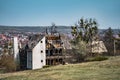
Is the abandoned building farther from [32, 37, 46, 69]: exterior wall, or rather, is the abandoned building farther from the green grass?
the green grass

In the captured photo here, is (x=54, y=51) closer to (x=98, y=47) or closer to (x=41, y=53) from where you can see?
(x=41, y=53)

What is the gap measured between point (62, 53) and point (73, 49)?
198 inches

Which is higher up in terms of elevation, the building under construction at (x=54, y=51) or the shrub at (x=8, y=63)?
the building under construction at (x=54, y=51)

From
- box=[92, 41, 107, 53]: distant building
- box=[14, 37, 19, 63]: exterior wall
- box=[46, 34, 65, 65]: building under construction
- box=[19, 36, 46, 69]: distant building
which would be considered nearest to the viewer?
box=[19, 36, 46, 69]: distant building

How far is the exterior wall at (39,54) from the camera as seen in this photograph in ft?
163

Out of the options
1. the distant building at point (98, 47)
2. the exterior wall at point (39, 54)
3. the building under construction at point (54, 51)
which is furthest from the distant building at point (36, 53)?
the distant building at point (98, 47)

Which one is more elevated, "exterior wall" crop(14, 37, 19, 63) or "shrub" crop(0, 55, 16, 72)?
"exterior wall" crop(14, 37, 19, 63)

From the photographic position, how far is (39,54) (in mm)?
50000

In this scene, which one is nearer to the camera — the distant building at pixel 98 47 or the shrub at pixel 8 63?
the shrub at pixel 8 63

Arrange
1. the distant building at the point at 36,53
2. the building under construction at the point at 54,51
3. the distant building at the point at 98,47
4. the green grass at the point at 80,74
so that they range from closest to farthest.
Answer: the green grass at the point at 80,74
the distant building at the point at 36,53
the building under construction at the point at 54,51
the distant building at the point at 98,47

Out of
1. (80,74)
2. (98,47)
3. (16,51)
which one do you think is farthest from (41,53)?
(80,74)

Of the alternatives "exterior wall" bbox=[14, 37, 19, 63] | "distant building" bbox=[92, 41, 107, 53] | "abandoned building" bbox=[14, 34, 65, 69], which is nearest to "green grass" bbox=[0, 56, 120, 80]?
"abandoned building" bbox=[14, 34, 65, 69]

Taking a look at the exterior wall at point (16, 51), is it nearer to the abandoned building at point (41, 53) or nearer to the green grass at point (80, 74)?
the abandoned building at point (41, 53)

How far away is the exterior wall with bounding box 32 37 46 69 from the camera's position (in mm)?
49719
